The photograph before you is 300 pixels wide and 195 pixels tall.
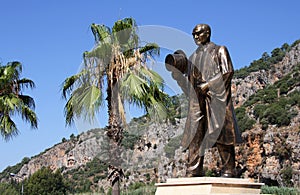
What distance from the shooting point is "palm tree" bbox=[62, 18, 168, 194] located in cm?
1174

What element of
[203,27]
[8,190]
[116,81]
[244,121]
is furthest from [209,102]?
[8,190]

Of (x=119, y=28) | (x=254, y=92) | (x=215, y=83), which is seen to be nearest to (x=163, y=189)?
(x=215, y=83)

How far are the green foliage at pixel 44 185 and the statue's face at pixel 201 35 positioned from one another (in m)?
48.0

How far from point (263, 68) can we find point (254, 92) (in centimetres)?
657

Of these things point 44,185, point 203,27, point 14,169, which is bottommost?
point 203,27

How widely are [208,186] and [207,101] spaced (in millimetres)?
1282

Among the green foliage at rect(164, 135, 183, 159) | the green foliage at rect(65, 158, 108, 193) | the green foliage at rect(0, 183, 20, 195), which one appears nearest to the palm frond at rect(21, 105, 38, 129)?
the green foliage at rect(164, 135, 183, 159)

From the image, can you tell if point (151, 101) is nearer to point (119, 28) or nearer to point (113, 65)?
point (113, 65)

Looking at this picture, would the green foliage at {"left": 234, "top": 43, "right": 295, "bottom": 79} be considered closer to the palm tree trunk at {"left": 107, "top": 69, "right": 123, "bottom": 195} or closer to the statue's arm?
the palm tree trunk at {"left": 107, "top": 69, "right": 123, "bottom": 195}

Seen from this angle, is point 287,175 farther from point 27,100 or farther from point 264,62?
point 264,62

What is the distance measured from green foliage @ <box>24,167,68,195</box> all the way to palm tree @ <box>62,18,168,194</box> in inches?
1661

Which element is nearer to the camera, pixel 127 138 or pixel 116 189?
pixel 116 189

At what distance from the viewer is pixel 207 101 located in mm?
6391

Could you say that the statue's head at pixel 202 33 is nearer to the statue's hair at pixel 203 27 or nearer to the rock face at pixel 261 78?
the statue's hair at pixel 203 27
